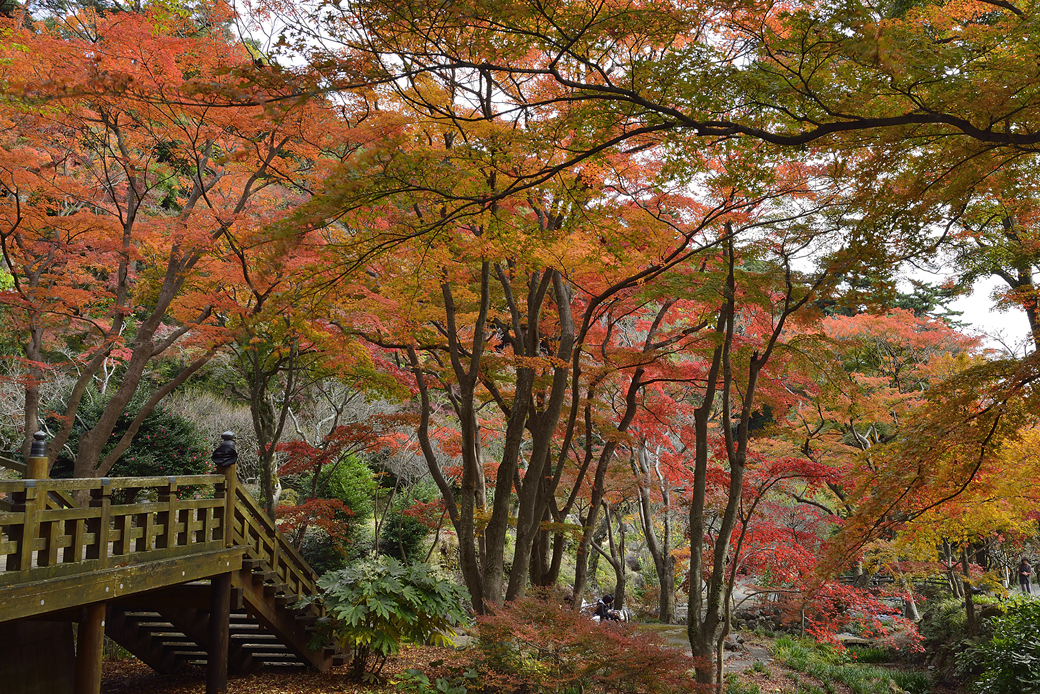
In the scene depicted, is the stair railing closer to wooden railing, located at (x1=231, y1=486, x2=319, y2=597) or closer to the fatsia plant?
wooden railing, located at (x1=231, y1=486, x2=319, y2=597)

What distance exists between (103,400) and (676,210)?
12.7 meters

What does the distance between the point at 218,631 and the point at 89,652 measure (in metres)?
1.58

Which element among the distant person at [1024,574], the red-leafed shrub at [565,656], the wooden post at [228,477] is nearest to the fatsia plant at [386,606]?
the red-leafed shrub at [565,656]

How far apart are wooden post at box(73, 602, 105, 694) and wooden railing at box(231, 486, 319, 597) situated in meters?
1.77

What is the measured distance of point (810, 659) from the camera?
43.6 ft

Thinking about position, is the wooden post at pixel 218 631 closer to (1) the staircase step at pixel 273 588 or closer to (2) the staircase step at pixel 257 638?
(1) the staircase step at pixel 273 588

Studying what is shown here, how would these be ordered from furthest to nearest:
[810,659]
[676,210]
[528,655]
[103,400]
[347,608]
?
[103,400] < [810,659] < [676,210] < [347,608] < [528,655]

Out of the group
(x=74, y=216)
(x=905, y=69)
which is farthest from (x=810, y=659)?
(x=74, y=216)

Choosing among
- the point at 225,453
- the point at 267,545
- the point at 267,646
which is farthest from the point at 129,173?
the point at 267,646

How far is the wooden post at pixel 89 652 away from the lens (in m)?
5.52

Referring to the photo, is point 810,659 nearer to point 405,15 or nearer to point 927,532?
point 927,532

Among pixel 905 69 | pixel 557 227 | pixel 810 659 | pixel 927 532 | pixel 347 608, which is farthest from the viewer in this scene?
pixel 810 659

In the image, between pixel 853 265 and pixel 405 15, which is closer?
pixel 405 15

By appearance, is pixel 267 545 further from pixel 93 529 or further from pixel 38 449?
pixel 38 449
